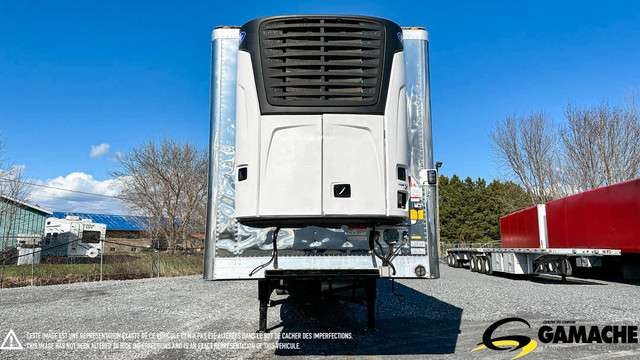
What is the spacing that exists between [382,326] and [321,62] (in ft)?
14.5

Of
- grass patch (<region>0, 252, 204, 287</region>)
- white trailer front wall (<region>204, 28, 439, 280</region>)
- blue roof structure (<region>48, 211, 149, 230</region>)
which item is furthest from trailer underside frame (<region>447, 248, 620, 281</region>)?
blue roof structure (<region>48, 211, 149, 230</region>)

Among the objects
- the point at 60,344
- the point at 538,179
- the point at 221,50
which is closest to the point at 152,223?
the point at 60,344

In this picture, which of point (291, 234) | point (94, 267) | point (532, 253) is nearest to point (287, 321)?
point (291, 234)

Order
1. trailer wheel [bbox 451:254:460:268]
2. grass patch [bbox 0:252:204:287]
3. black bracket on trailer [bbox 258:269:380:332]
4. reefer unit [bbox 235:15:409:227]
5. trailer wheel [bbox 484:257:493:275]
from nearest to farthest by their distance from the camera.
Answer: reefer unit [bbox 235:15:409:227], black bracket on trailer [bbox 258:269:380:332], grass patch [bbox 0:252:204:287], trailer wheel [bbox 484:257:493:275], trailer wheel [bbox 451:254:460:268]

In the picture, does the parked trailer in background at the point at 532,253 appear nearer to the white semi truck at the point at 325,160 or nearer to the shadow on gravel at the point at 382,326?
the shadow on gravel at the point at 382,326

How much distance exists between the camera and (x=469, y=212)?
47219 millimetres

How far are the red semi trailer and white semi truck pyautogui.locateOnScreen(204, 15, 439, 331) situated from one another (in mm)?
9598

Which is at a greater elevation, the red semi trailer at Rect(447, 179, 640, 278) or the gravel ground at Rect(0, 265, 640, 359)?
Result: the red semi trailer at Rect(447, 179, 640, 278)

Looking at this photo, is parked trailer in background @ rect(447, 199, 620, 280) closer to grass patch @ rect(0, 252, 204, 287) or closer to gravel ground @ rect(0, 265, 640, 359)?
gravel ground @ rect(0, 265, 640, 359)

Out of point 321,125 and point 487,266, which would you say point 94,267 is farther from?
point 487,266

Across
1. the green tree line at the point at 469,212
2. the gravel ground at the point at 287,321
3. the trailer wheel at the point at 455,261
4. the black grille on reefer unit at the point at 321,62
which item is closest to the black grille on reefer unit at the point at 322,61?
the black grille on reefer unit at the point at 321,62

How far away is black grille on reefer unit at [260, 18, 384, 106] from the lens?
344 centimetres

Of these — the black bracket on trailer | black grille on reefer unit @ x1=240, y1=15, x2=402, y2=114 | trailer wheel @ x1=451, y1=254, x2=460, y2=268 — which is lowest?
trailer wheel @ x1=451, y1=254, x2=460, y2=268

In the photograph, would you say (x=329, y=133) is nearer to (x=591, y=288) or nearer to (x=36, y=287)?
(x=591, y=288)
